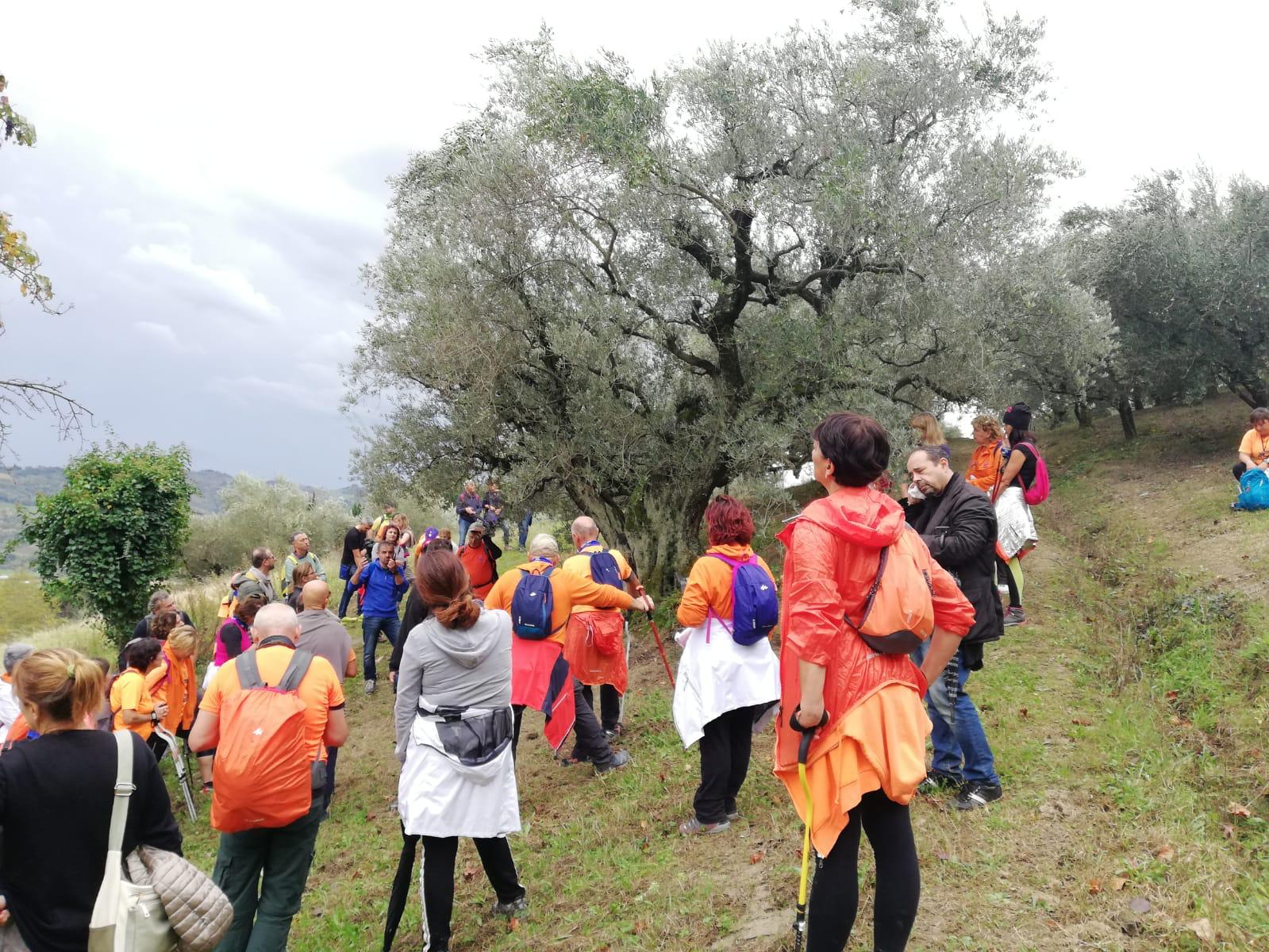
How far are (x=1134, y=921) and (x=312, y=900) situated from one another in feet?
18.1

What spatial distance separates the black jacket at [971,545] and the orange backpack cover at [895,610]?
178 cm

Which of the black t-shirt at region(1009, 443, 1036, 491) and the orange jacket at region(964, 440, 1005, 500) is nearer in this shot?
the black t-shirt at region(1009, 443, 1036, 491)

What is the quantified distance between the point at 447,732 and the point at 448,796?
0.33m

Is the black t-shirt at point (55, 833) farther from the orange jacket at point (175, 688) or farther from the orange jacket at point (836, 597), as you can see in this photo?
the orange jacket at point (175, 688)

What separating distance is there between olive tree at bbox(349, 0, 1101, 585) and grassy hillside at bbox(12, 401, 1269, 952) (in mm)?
3863

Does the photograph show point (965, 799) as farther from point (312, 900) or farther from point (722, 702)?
point (312, 900)

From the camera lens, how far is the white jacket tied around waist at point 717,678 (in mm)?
5172

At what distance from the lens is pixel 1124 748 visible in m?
5.61

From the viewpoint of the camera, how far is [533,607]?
6121 millimetres

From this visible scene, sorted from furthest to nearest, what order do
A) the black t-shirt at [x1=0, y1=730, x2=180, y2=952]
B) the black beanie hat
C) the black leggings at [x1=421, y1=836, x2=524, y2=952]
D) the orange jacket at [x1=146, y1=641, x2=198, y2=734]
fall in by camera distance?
the orange jacket at [x1=146, y1=641, x2=198, y2=734]
the black beanie hat
the black leggings at [x1=421, y1=836, x2=524, y2=952]
the black t-shirt at [x1=0, y1=730, x2=180, y2=952]

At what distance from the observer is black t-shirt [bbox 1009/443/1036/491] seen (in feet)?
22.8

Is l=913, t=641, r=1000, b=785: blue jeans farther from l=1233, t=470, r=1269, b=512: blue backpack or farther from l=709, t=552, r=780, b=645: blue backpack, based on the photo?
l=1233, t=470, r=1269, b=512: blue backpack

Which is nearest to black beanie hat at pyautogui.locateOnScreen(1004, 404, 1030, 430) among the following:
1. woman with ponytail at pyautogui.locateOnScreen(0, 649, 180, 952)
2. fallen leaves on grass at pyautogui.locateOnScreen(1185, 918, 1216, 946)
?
fallen leaves on grass at pyautogui.locateOnScreen(1185, 918, 1216, 946)

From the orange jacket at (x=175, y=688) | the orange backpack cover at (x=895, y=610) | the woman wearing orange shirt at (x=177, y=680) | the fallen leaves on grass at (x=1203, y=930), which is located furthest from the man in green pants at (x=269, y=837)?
the fallen leaves on grass at (x=1203, y=930)
